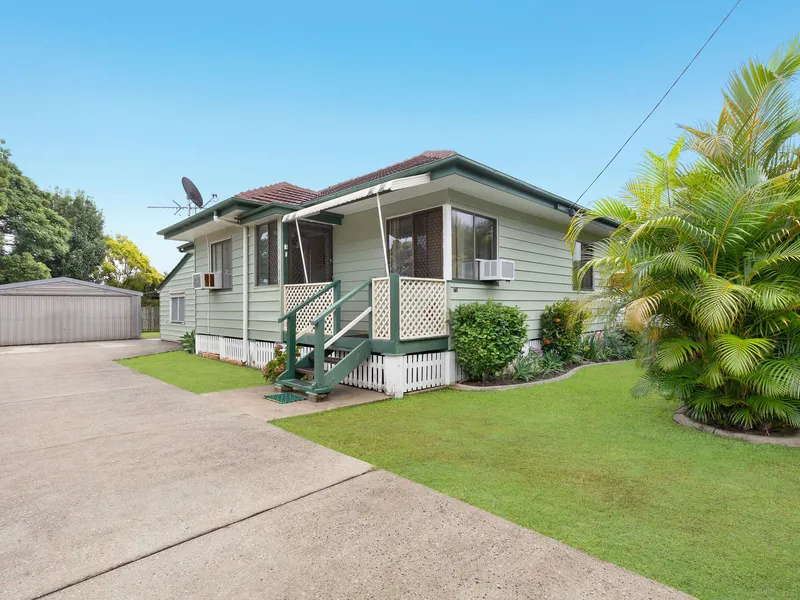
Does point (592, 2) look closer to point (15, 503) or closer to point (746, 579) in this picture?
point (746, 579)

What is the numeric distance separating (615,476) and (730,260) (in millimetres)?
2699

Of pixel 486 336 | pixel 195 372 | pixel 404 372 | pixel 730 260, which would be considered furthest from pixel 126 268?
pixel 730 260

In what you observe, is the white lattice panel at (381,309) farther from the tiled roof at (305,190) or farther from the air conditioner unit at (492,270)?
the tiled roof at (305,190)

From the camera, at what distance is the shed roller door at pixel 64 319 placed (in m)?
15.8

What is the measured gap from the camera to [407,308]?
6500mm

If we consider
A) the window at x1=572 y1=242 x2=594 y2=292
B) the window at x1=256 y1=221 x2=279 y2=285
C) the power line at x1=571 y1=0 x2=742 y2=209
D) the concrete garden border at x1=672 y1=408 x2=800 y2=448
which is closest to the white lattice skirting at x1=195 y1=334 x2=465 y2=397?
the window at x1=256 y1=221 x2=279 y2=285

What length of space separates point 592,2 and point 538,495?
12755 millimetres

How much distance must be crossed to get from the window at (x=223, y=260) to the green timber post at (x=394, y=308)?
574 cm

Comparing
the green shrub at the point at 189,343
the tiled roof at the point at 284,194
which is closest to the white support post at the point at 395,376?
the tiled roof at the point at 284,194

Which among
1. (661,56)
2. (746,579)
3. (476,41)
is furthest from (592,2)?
(746,579)

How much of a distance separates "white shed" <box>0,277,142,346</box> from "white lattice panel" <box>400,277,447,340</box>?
1673cm

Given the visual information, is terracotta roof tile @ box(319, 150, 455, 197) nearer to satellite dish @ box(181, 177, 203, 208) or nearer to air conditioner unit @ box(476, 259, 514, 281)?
air conditioner unit @ box(476, 259, 514, 281)

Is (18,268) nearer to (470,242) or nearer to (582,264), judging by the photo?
(470,242)

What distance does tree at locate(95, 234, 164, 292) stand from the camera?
2852cm
